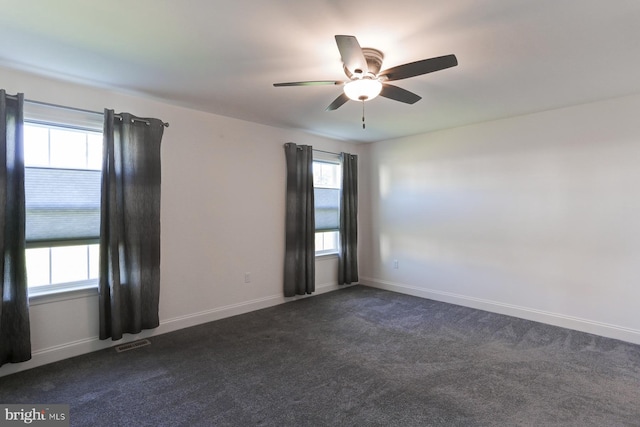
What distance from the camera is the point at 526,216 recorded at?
3.84 metres

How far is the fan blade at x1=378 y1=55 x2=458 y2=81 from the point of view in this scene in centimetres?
185

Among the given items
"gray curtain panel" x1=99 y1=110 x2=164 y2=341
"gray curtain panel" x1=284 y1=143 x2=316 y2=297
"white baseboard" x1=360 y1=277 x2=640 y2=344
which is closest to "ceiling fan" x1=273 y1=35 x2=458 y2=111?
"gray curtain panel" x1=99 y1=110 x2=164 y2=341

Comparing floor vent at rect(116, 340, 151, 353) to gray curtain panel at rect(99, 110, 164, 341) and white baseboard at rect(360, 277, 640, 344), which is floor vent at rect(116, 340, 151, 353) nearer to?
gray curtain panel at rect(99, 110, 164, 341)

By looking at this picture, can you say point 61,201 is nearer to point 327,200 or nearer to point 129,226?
point 129,226

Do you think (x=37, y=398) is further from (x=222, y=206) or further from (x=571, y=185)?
(x=571, y=185)

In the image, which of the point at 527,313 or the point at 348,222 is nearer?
the point at 527,313

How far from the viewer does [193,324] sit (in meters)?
3.60

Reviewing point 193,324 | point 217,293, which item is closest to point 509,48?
point 217,293

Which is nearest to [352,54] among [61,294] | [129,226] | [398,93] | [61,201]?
[398,93]

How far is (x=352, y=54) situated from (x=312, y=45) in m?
0.49

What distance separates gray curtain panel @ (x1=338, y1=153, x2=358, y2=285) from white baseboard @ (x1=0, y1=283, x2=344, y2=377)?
0.74m

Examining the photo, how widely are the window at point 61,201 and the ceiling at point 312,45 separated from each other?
0.50 metres

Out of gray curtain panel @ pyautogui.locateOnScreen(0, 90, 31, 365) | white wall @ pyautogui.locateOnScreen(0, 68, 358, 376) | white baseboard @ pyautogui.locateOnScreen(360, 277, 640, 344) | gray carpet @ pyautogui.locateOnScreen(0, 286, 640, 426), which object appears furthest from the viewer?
white baseboard @ pyautogui.locateOnScreen(360, 277, 640, 344)

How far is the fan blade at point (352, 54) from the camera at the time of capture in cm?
170
